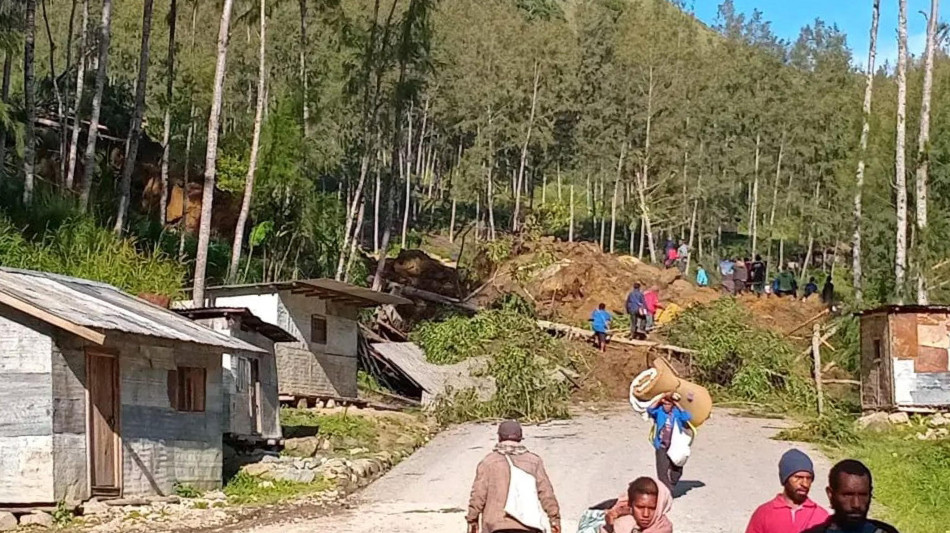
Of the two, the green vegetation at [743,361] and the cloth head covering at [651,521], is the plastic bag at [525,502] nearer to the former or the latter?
the cloth head covering at [651,521]

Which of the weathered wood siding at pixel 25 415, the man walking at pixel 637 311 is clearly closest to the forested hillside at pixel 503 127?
the man walking at pixel 637 311

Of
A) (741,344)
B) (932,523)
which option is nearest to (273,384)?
(932,523)

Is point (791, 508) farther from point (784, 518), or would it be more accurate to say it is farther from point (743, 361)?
point (743, 361)

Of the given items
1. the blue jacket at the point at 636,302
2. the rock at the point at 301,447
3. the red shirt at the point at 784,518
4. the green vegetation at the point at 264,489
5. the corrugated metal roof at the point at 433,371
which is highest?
the blue jacket at the point at 636,302

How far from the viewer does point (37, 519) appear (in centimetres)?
1363

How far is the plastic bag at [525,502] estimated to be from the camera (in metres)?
8.13

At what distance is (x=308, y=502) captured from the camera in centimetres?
1581

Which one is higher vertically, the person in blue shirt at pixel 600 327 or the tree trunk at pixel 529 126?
the tree trunk at pixel 529 126

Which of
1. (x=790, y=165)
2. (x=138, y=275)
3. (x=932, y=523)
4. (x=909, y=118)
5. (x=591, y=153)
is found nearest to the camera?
(x=932, y=523)

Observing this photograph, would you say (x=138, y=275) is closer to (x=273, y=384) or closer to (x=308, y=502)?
(x=273, y=384)

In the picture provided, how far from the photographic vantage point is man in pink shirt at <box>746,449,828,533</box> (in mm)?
6492

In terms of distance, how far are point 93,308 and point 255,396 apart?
4.64 m

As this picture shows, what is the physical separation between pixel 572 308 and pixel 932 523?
20884 millimetres

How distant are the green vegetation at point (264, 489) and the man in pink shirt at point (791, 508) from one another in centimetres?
1010
